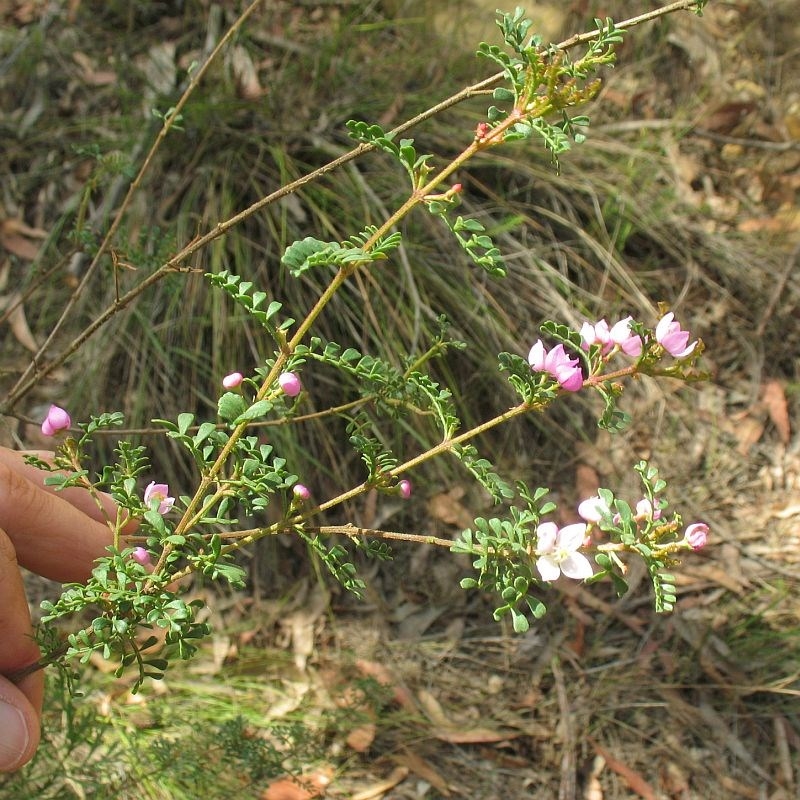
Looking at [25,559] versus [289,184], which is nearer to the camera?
[289,184]

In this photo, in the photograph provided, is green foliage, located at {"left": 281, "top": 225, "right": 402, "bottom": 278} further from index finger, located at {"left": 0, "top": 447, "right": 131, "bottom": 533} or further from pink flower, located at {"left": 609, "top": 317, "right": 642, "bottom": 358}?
index finger, located at {"left": 0, "top": 447, "right": 131, "bottom": 533}

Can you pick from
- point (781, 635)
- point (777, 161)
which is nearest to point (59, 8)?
point (777, 161)

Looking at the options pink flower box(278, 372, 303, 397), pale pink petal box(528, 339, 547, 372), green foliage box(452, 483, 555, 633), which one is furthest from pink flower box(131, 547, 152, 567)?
pale pink petal box(528, 339, 547, 372)

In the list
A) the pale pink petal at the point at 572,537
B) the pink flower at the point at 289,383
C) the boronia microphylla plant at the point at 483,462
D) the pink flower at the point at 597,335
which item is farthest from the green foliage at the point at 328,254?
the pale pink petal at the point at 572,537

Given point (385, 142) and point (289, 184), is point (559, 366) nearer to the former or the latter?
point (385, 142)

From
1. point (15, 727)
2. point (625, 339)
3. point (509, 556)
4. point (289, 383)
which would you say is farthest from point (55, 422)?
point (625, 339)

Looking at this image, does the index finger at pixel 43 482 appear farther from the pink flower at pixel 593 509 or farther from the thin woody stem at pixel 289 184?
the pink flower at pixel 593 509
